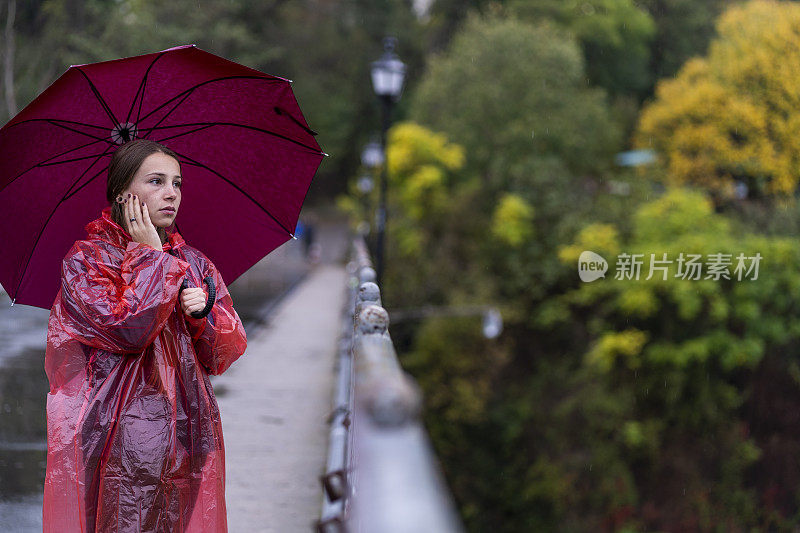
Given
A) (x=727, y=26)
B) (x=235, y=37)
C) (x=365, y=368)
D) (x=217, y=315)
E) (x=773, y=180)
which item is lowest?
(x=365, y=368)

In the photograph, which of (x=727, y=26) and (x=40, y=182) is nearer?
(x=40, y=182)

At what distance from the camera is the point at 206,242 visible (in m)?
3.17

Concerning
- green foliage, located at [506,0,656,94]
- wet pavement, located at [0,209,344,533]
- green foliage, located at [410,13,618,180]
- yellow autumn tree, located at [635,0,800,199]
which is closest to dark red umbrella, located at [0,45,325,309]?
wet pavement, located at [0,209,344,533]

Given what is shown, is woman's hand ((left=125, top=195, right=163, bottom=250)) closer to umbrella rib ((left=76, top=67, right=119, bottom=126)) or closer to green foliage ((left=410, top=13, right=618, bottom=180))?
umbrella rib ((left=76, top=67, right=119, bottom=126))

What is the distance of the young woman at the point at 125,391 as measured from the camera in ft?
7.44

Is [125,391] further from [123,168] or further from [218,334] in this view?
[123,168]

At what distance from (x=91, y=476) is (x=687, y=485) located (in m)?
21.1

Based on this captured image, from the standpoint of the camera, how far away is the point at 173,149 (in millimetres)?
2986

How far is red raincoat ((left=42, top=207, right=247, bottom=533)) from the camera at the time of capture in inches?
89.2

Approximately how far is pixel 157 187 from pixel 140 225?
0.19m

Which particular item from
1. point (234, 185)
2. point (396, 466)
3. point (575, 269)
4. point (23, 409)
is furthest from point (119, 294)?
point (575, 269)

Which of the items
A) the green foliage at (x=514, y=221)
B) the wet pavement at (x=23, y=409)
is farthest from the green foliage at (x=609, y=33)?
the wet pavement at (x=23, y=409)

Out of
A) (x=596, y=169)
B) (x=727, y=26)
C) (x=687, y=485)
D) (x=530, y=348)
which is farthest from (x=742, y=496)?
(x=727, y=26)

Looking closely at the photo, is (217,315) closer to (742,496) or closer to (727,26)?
(742,496)
